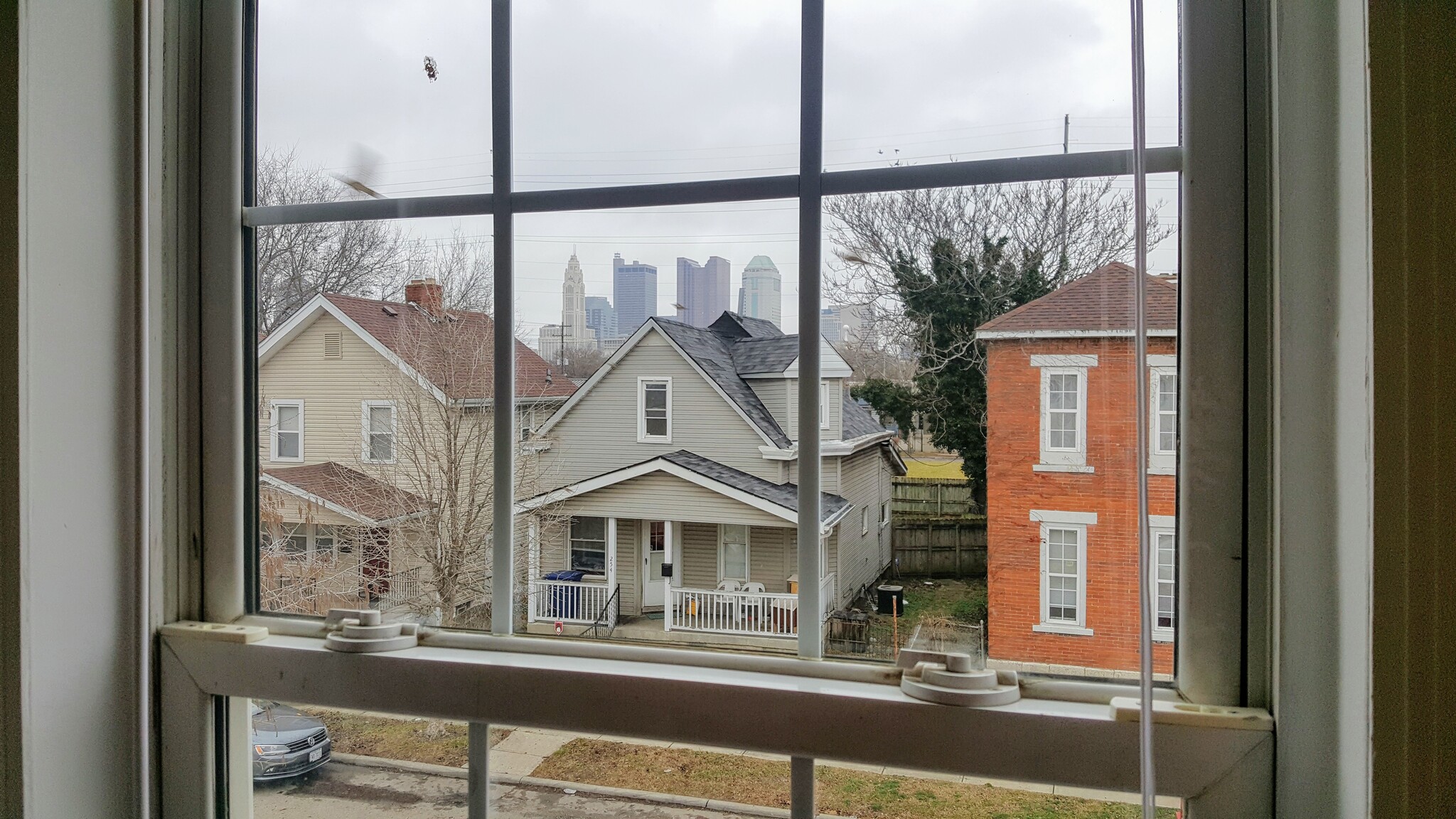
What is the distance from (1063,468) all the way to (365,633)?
44.5 inches

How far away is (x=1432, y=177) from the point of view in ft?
2.36

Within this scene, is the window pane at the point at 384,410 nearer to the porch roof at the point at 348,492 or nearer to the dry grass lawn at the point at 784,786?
the porch roof at the point at 348,492

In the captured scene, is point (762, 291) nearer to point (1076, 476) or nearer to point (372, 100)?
point (1076, 476)

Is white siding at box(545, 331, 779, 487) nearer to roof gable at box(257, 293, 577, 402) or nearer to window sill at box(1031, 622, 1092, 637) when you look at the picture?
roof gable at box(257, 293, 577, 402)

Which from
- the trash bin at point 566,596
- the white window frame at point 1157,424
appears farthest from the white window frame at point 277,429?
the white window frame at point 1157,424

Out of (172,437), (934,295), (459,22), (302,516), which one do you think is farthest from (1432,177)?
(172,437)

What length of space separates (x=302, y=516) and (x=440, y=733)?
18.5 inches

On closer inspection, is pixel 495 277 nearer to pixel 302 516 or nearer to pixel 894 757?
pixel 302 516

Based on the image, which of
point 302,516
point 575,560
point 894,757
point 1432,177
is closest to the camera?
point 1432,177

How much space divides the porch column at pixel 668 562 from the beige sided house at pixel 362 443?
33cm

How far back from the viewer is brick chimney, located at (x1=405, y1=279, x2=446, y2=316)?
1.29m

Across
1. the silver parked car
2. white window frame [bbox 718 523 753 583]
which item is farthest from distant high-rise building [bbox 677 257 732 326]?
the silver parked car

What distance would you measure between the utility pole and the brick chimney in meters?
0.99

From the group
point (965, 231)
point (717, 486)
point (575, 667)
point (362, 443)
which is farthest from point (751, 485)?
point (362, 443)
